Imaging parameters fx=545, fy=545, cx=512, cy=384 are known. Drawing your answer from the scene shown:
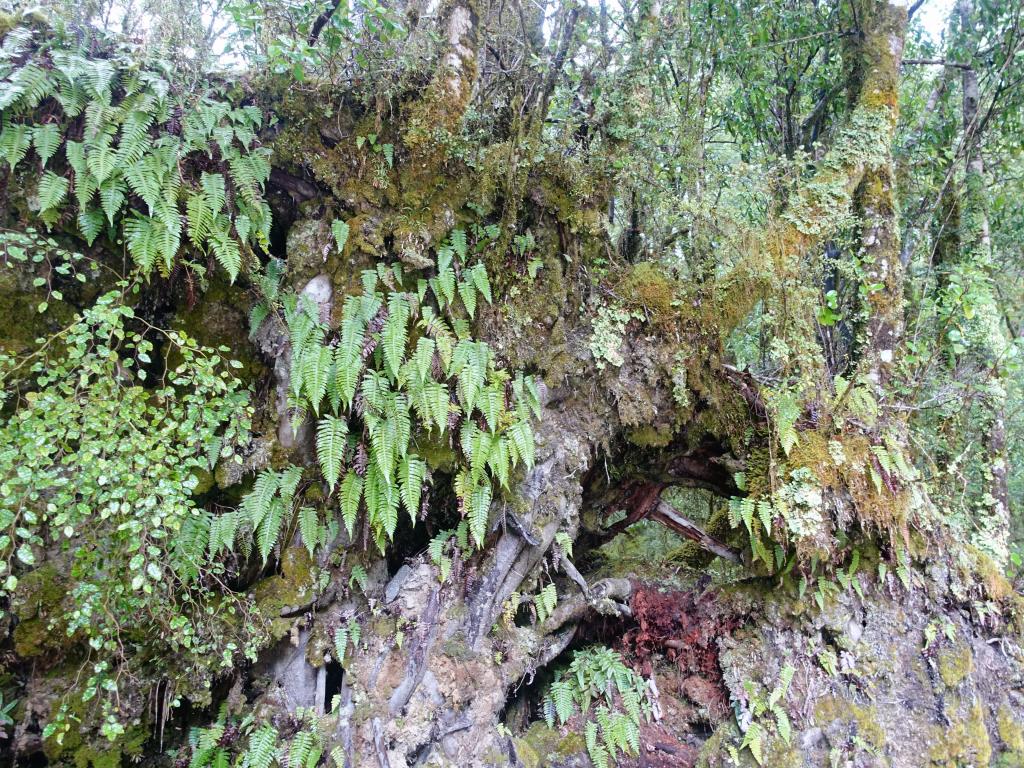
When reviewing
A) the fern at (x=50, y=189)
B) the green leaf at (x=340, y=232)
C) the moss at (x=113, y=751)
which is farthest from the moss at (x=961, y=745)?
the fern at (x=50, y=189)

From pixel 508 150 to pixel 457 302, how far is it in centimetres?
156

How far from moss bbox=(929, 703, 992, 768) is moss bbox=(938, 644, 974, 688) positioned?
0.35 meters

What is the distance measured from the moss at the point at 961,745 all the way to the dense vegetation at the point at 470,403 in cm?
2

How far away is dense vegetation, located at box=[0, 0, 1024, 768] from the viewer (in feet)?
13.1

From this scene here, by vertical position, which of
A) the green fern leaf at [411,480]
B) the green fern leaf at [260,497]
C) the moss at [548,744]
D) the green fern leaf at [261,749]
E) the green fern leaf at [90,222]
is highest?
the green fern leaf at [90,222]

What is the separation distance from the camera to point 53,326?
14.5 ft

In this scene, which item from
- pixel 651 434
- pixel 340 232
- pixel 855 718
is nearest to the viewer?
pixel 340 232

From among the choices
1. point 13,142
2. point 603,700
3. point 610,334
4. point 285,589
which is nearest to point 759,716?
point 603,700

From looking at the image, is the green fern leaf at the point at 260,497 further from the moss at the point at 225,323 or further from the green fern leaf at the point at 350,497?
the moss at the point at 225,323

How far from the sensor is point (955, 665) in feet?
18.1

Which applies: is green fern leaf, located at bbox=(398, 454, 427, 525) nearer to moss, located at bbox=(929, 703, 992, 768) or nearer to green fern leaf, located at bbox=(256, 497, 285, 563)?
green fern leaf, located at bbox=(256, 497, 285, 563)

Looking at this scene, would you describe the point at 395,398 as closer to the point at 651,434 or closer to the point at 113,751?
the point at 651,434

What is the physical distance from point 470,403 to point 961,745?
19.1 feet

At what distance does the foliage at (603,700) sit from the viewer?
5547 mm
